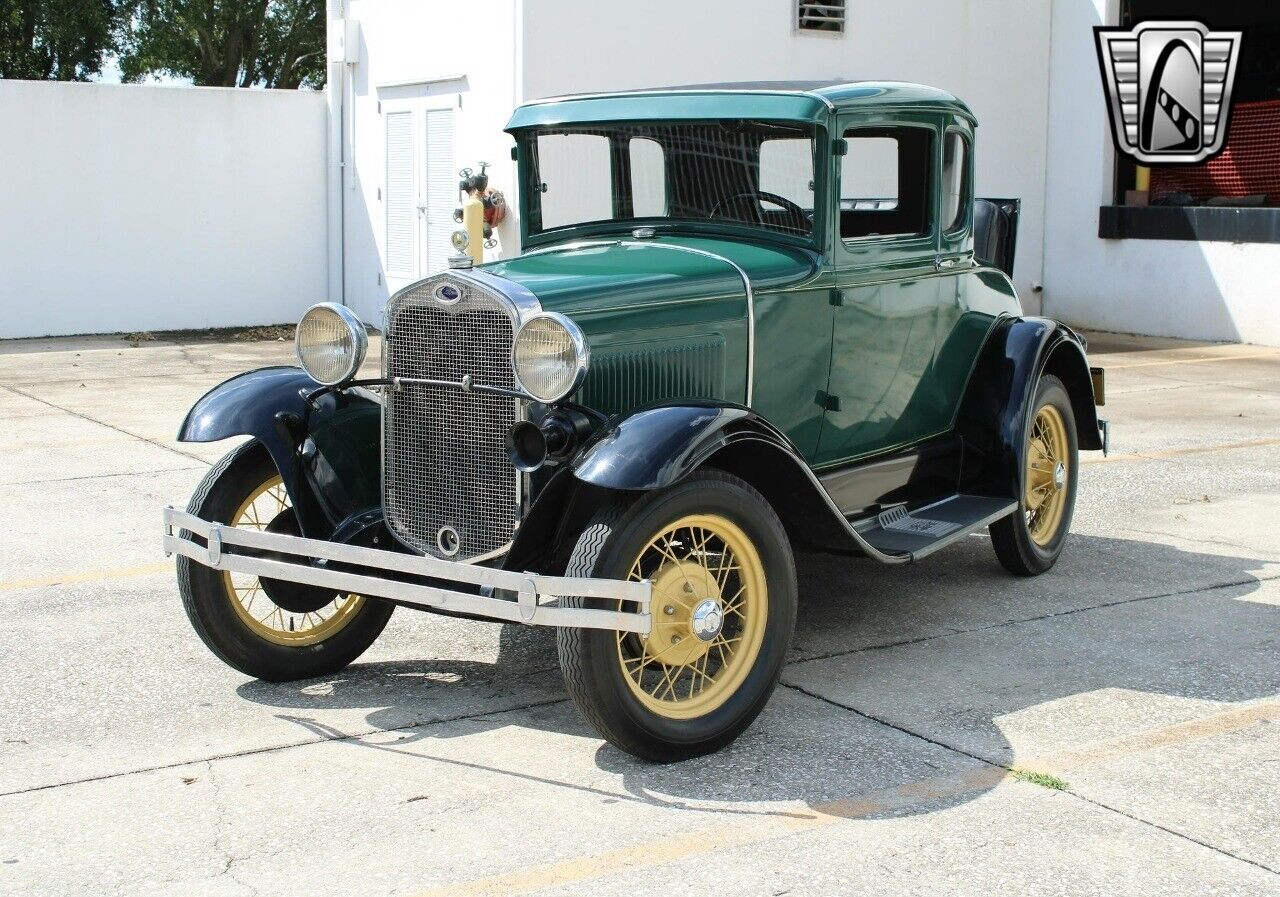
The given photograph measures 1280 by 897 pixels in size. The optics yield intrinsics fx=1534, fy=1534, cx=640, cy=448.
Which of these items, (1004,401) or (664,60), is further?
(664,60)

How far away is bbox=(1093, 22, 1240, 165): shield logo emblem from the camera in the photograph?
15.9 metres

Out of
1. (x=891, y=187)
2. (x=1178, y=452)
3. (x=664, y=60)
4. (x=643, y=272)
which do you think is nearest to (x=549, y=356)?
(x=643, y=272)

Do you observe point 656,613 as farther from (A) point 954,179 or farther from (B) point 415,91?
(B) point 415,91

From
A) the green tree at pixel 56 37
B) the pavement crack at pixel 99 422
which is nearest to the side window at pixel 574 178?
the pavement crack at pixel 99 422

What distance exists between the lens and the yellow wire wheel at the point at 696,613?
4.17m

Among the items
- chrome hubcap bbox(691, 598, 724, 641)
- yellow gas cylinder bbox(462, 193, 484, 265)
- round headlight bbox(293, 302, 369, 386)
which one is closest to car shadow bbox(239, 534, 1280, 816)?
chrome hubcap bbox(691, 598, 724, 641)

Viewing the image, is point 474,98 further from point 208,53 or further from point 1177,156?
point 208,53

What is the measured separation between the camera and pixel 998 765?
4129 millimetres

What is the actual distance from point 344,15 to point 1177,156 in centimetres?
897

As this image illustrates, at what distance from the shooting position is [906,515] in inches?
222

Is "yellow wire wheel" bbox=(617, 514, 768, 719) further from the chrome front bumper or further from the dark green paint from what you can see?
the dark green paint

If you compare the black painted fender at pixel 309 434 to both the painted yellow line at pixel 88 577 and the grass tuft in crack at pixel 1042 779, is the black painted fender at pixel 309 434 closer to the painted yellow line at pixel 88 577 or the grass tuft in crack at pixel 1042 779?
the painted yellow line at pixel 88 577

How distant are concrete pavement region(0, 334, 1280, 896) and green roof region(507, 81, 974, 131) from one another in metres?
1.84

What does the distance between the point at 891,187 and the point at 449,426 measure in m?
2.29
